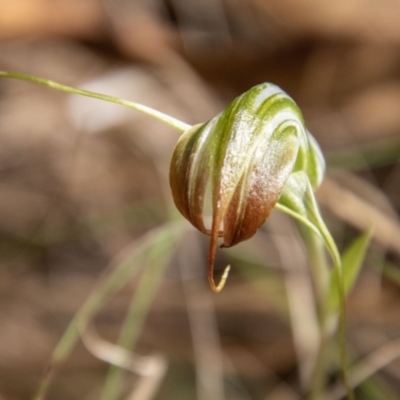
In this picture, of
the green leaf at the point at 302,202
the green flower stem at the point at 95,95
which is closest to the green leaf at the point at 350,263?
the green leaf at the point at 302,202

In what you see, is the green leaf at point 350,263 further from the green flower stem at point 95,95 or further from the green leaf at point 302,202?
the green flower stem at point 95,95

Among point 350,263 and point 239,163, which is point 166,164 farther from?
point 239,163

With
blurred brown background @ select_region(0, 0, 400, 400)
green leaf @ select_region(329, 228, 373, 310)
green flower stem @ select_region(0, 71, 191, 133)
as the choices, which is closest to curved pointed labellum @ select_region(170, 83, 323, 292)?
green flower stem @ select_region(0, 71, 191, 133)

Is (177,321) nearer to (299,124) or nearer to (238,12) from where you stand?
(299,124)

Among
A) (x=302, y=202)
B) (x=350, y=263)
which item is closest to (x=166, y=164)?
(x=350, y=263)

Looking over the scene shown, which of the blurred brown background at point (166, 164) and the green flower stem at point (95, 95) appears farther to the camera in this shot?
the blurred brown background at point (166, 164)

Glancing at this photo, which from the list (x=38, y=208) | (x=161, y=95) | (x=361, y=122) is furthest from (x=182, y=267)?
(x=361, y=122)

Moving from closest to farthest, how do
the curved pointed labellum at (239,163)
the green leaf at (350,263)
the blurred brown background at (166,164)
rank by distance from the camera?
the curved pointed labellum at (239,163) → the green leaf at (350,263) → the blurred brown background at (166,164)
